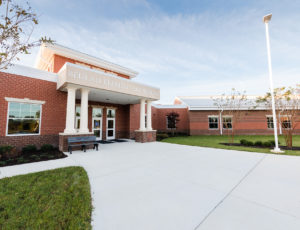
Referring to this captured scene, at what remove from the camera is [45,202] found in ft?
9.64

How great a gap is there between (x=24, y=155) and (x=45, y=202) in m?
6.93

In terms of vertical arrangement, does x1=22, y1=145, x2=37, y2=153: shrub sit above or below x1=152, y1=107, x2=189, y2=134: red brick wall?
below

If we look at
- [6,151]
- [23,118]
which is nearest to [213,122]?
[23,118]

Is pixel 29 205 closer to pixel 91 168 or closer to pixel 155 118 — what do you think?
pixel 91 168

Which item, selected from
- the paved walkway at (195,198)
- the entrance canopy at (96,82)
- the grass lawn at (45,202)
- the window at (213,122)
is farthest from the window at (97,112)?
the window at (213,122)

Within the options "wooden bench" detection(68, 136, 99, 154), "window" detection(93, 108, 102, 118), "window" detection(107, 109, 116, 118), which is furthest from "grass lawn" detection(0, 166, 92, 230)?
"window" detection(107, 109, 116, 118)

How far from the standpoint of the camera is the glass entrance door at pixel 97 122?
46.5 feet

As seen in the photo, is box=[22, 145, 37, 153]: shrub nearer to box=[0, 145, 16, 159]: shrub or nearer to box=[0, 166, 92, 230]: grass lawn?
box=[0, 145, 16, 159]: shrub

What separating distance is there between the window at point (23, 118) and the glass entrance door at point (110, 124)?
6497mm

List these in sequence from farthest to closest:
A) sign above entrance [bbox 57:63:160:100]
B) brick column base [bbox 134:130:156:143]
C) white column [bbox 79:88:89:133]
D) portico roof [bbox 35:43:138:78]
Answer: brick column base [bbox 134:130:156:143] → portico roof [bbox 35:43:138:78] → white column [bbox 79:88:89:133] → sign above entrance [bbox 57:63:160:100]

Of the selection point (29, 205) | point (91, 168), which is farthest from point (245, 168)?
point (29, 205)

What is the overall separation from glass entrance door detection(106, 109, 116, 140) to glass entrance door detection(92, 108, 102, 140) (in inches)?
31.5

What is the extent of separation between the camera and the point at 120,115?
53.6ft

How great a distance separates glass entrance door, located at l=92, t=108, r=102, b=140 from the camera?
1416 centimetres
